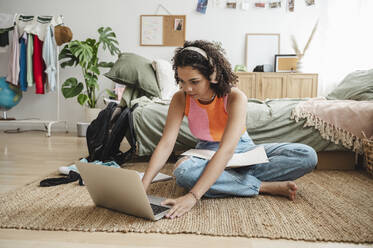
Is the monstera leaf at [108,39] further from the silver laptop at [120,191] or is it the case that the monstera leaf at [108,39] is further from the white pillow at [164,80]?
the silver laptop at [120,191]

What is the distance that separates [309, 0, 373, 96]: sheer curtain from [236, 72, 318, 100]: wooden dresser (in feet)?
1.26

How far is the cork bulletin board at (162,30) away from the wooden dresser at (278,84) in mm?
998

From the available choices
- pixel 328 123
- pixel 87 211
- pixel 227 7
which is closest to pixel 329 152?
pixel 328 123

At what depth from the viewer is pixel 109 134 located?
2076mm

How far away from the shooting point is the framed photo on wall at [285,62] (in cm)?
367

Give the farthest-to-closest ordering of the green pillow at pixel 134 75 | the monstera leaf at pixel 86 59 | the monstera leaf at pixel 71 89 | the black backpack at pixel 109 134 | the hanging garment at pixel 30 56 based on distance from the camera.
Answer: the hanging garment at pixel 30 56
the monstera leaf at pixel 71 89
the monstera leaf at pixel 86 59
the green pillow at pixel 134 75
the black backpack at pixel 109 134

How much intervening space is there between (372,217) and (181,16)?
3.32m

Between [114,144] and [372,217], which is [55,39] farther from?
[372,217]

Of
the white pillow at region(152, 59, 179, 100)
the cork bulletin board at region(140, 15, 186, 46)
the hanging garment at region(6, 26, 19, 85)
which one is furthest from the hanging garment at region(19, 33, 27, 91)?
the white pillow at region(152, 59, 179, 100)

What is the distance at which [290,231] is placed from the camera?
988 mm

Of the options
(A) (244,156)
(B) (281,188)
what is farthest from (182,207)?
(B) (281,188)

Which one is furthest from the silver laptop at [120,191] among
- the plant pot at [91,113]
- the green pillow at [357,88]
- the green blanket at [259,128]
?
the plant pot at [91,113]

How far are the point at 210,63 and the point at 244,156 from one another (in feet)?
1.40

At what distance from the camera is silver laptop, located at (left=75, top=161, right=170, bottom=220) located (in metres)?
0.96
